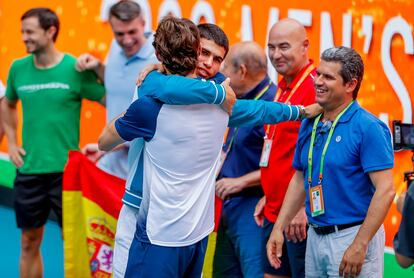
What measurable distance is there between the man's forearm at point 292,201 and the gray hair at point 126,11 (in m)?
1.83

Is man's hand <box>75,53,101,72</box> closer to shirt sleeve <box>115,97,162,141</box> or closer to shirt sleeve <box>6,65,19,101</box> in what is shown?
shirt sleeve <box>6,65,19,101</box>

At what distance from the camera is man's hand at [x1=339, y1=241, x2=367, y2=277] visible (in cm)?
386

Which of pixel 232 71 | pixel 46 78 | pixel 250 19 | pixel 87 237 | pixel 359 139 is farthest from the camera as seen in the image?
pixel 250 19

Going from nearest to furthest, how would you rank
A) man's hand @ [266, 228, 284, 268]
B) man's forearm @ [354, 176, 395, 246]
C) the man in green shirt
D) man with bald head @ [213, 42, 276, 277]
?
man's forearm @ [354, 176, 395, 246] → man's hand @ [266, 228, 284, 268] → man with bald head @ [213, 42, 276, 277] → the man in green shirt

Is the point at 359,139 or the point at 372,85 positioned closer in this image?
the point at 359,139

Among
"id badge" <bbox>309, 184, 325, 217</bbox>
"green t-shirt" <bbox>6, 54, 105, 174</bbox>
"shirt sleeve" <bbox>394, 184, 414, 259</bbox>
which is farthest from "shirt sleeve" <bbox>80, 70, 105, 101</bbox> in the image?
"shirt sleeve" <bbox>394, 184, 414, 259</bbox>

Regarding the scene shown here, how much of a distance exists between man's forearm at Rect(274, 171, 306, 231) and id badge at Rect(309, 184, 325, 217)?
195 millimetres

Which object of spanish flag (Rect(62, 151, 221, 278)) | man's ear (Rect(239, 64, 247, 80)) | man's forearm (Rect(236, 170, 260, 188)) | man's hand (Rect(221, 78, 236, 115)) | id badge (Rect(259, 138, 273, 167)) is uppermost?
man's ear (Rect(239, 64, 247, 80))

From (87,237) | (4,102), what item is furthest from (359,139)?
(4,102)

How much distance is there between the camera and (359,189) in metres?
3.98

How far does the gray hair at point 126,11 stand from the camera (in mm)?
5668

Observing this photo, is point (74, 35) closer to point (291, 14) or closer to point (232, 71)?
point (291, 14)

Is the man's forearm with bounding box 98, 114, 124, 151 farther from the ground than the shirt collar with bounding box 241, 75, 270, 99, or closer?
closer

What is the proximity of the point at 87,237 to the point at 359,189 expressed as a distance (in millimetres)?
2055
